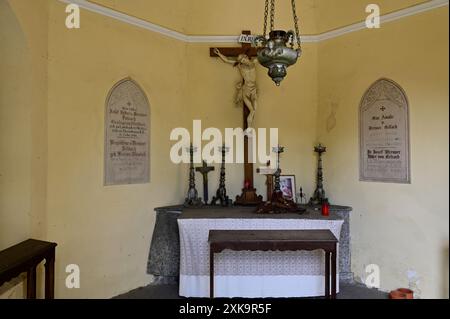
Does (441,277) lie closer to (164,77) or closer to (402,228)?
(402,228)

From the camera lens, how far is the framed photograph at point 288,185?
10.9 ft

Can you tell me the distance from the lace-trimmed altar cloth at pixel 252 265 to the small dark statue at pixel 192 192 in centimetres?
46

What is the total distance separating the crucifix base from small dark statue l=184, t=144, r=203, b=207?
366mm

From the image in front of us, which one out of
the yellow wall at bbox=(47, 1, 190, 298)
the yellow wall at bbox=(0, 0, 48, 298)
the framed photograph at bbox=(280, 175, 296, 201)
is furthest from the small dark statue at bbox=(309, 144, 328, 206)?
the yellow wall at bbox=(0, 0, 48, 298)

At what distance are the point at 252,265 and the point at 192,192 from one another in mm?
912

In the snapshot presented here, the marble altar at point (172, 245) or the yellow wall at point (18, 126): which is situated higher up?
the yellow wall at point (18, 126)

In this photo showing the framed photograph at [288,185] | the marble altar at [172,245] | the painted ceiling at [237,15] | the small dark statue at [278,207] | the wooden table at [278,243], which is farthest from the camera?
the framed photograph at [288,185]

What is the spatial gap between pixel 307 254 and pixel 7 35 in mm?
2566

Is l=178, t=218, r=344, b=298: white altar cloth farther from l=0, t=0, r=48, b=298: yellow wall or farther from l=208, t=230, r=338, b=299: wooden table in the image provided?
l=0, t=0, r=48, b=298: yellow wall

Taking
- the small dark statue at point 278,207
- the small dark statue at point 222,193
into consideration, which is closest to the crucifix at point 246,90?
the small dark statue at point 222,193

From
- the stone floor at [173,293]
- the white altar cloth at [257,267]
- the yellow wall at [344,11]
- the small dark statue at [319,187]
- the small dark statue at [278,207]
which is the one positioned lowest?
the stone floor at [173,293]

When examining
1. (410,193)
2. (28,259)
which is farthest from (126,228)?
(410,193)

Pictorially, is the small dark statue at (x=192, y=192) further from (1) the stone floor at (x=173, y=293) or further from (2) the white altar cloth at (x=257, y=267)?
(1) the stone floor at (x=173, y=293)

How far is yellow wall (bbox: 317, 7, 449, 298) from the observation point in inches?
97.7
